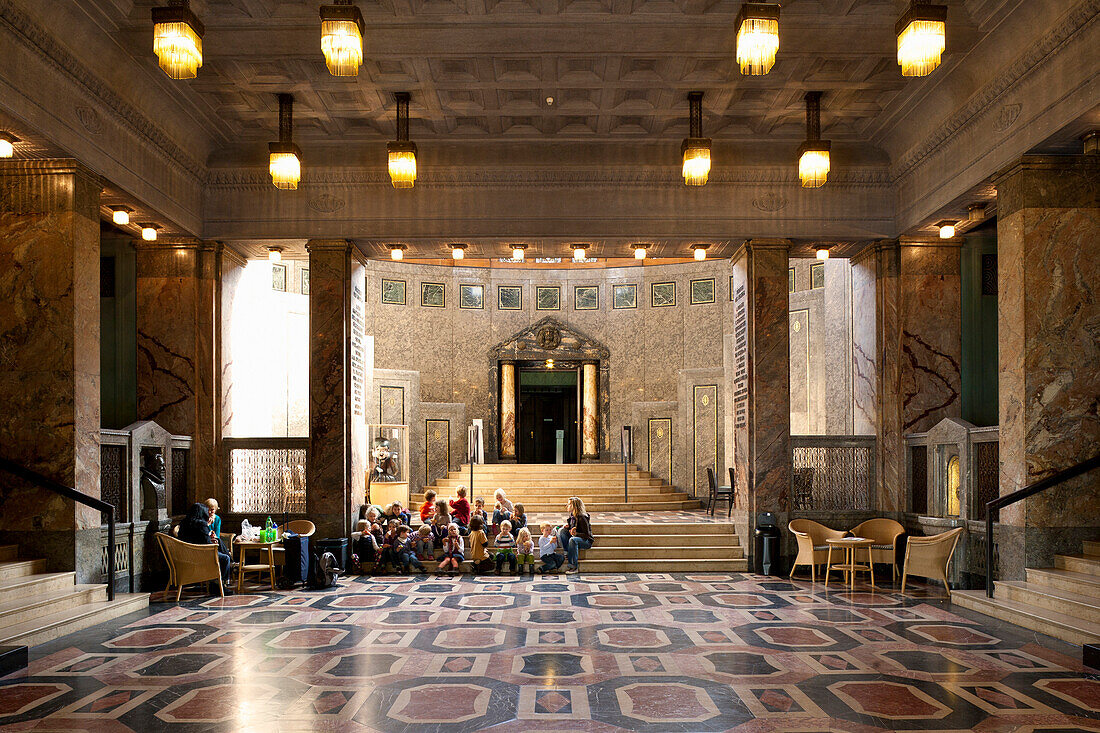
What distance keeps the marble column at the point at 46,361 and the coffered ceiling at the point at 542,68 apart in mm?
1697

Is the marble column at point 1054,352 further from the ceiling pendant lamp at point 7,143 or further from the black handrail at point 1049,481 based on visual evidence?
the ceiling pendant lamp at point 7,143

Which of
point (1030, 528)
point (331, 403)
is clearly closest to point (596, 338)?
point (331, 403)

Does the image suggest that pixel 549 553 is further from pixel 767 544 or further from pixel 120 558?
pixel 120 558

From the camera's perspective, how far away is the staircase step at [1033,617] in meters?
7.08

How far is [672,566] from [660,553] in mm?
325

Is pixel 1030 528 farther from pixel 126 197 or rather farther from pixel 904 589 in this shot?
pixel 126 197

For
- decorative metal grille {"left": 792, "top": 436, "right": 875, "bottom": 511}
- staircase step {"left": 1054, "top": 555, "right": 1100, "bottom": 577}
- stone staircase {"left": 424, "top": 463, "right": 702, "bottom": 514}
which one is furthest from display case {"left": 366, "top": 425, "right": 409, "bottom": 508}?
staircase step {"left": 1054, "top": 555, "right": 1100, "bottom": 577}

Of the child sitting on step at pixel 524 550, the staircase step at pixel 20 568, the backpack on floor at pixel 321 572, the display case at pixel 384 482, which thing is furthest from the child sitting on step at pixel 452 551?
the staircase step at pixel 20 568

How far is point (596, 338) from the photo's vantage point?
20.2 metres

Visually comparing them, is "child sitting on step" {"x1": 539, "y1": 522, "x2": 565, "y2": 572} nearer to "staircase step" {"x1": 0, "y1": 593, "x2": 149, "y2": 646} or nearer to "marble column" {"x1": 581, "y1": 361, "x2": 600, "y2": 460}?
"staircase step" {"x1": 0, "y1": 593, "x2": 149, "y2": 646}

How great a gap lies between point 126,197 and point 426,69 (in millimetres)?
3669

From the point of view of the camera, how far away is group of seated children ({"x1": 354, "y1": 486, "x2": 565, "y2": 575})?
1177cm

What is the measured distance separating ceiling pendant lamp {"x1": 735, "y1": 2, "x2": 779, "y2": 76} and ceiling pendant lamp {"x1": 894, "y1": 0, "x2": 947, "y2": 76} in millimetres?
1071

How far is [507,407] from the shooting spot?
19.8m
